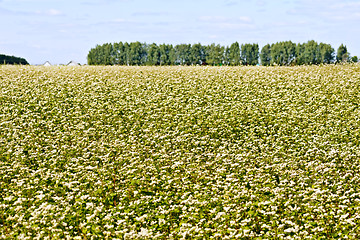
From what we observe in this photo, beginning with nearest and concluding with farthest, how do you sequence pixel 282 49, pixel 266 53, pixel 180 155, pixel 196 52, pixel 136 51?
pixel 180 155 → pixel 282 49 → pixel 136 51 → pixel 266 53 → pixel 196 52

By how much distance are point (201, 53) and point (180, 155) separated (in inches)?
3101

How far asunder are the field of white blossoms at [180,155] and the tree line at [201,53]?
54.8 m

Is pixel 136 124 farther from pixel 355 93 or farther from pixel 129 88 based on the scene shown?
pixel 355 93

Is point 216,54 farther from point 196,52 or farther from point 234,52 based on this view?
point 196,52

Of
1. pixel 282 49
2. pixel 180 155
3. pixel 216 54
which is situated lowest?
pixel 180 155

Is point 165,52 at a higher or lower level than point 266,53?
lower

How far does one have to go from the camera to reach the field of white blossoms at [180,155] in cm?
974

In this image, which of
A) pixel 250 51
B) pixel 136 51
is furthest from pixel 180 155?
pixel 250 51

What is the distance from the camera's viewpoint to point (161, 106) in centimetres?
1855

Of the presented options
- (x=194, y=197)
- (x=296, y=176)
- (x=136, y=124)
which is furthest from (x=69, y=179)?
(x=296, y=176)

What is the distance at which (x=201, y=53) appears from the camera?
90.9 metres

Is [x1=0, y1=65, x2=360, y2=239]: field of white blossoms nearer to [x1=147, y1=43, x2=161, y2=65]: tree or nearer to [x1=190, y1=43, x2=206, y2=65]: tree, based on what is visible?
[x1=147, y1=43, x2=161, y2=65]: tree

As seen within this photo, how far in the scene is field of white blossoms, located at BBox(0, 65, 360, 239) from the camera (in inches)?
384

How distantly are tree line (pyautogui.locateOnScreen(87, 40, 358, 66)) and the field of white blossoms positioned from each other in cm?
5477
